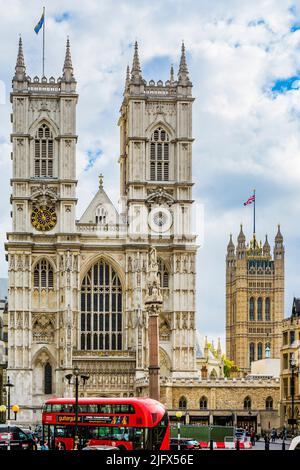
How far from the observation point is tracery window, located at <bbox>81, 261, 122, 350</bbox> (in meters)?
87.5

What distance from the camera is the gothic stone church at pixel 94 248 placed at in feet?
280

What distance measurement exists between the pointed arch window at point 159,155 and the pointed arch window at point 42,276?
12.3 m

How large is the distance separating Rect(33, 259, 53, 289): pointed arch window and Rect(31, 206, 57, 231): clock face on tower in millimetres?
3132

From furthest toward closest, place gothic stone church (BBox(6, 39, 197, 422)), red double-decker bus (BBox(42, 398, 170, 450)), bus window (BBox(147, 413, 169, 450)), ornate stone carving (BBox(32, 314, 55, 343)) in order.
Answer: ornate stone carving (BBox(32, 314, 55, 343)) < gothic stone church (BBox(6, 39, 197, 422)) < red double-decker bus (BBox(42, 398, 170, 450)) < bus window (BBox(147, 413, 169, 450))

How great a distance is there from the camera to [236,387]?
81.5 m

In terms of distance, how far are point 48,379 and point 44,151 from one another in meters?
20.2

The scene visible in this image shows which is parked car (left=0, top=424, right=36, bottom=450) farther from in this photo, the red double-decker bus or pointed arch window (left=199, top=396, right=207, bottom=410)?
pointed arch window (left=199, top=396, right=207, bottom=410)

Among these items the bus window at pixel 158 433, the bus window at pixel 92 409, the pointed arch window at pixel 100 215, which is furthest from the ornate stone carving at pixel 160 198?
the bus window at pixel 158 433

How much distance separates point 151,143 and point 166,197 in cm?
527

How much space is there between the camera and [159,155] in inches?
3575

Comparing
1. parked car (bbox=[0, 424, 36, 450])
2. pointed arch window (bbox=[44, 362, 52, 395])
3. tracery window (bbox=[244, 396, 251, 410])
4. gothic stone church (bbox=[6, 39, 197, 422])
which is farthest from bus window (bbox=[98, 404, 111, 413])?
pointed arch window (bbox=[44, 362, 52, 395])

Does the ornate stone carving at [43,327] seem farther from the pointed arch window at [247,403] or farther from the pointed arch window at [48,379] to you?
the pointed arch window at [247,403]
